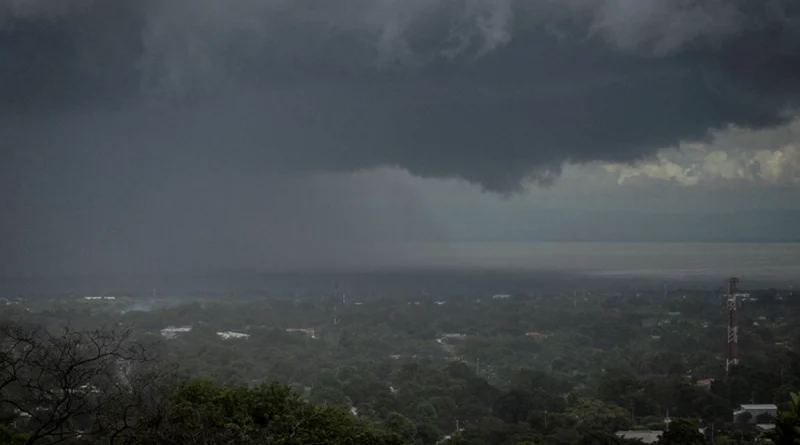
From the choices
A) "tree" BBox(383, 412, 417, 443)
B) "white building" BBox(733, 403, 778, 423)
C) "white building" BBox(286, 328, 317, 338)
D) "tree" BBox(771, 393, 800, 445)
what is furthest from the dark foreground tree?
"white building" BBox(286, 328, 317, 338)

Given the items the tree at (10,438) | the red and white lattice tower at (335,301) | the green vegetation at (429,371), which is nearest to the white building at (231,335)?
the green vegetation at (429,371)

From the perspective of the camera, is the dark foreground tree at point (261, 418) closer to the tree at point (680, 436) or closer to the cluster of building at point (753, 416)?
the tree at point (680, 436)

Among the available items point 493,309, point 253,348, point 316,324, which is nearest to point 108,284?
point 316,324

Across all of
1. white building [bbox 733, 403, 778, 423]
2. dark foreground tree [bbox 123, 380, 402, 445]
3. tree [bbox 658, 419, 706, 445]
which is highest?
dark foreground tree [bbox 123, 380, 402, 445]

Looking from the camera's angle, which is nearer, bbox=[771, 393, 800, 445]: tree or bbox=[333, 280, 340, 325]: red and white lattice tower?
bbox=[771, 393, 800, 445]: tree

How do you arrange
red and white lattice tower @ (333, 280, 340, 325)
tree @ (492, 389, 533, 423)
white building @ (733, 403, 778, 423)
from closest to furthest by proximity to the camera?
1. white building @ (733, 403, 778, 423)
2. tree @ (492, 389, 533, 423)
3. red and white lattice tower @ (333, 280, 340, 325)

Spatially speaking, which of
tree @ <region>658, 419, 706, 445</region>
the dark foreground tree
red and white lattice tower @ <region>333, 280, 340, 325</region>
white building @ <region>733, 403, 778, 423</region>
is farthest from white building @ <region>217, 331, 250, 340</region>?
the dark foreground tree

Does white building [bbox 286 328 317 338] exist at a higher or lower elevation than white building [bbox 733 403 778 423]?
higher

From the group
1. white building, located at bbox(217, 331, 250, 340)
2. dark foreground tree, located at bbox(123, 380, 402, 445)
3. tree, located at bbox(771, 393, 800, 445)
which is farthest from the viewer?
white building, located at bbox(217, 331, 250, 340)

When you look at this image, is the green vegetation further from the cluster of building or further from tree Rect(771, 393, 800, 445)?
the cluster of building

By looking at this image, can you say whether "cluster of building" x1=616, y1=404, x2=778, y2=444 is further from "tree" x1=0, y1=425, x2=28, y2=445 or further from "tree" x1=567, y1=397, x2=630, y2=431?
"tree" x1=0, y1=425, x2=28, y2=445
